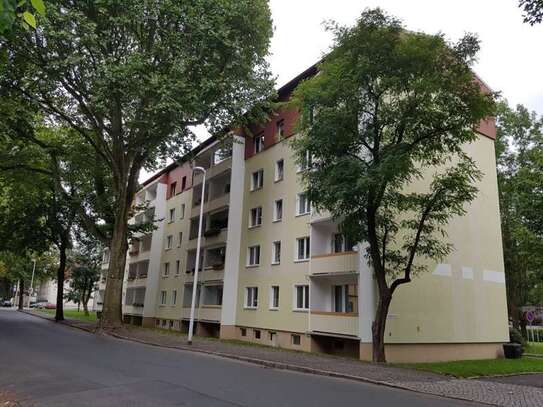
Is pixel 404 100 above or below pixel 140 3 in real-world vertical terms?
below

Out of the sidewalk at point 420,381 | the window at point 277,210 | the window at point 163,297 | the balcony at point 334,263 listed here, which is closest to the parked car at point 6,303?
the window at point 163,297

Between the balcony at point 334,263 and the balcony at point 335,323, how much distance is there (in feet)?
6.21

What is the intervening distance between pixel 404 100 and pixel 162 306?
29649 millimetres

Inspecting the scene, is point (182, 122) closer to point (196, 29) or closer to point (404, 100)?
point (196, 29)

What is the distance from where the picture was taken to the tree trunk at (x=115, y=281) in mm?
25828

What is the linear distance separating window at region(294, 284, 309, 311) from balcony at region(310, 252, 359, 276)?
151cm

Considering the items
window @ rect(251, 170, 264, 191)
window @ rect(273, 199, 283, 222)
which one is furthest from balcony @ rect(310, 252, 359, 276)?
window @ rect(251, 170, 264, 191)

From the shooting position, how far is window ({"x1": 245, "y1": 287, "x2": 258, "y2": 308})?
28.9 meters

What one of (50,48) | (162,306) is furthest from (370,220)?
(162,306)

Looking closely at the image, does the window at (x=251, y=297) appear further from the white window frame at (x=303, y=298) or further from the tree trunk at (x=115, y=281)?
the tree trunk at (x=115, y=281)

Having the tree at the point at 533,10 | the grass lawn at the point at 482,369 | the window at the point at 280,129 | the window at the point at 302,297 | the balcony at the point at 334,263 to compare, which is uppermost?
the window at the point at 280,129

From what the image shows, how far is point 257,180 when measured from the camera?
3117 cm

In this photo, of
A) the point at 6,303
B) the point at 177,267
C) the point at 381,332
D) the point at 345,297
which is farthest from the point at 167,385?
the point at 6,303

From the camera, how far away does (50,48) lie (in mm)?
21562
